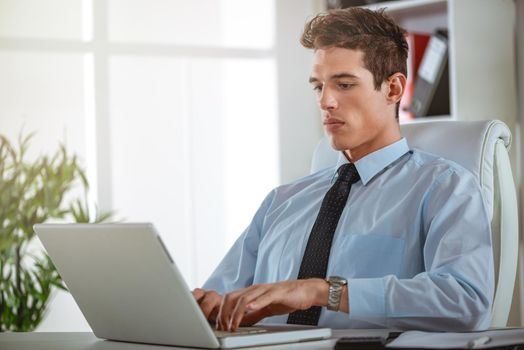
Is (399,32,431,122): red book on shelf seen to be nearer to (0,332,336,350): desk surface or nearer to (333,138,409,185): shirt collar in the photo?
(333,138,409,185): shirt collar

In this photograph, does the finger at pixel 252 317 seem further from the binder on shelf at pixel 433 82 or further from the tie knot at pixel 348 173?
the binder on shelf at pixel 433 82

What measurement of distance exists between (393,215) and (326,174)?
346 mm

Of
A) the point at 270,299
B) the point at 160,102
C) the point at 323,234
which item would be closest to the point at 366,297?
the point at 270,299

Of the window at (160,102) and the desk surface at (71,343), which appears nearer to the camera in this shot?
the desk surface at (71,343)

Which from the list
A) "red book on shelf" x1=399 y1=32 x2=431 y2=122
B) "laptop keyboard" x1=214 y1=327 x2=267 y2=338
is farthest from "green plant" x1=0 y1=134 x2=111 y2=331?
"laptop keyboard" x1=214 y1=327 x2=267 y2=338

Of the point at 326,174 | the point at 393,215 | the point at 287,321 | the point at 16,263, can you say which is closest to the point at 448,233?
the point at 393,215

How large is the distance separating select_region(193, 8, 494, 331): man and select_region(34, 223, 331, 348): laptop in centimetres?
12

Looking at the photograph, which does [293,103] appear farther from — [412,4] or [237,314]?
[237,314]

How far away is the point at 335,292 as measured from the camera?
147cm

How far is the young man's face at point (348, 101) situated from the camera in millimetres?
1816

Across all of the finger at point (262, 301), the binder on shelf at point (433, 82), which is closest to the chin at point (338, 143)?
the finger at point (262, 301)

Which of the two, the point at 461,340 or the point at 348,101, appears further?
the point at 348,101

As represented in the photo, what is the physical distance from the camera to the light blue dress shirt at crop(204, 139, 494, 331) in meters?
1.49

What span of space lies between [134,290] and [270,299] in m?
0.23
